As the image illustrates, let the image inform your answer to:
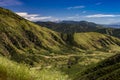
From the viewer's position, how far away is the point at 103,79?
14400 centimetres

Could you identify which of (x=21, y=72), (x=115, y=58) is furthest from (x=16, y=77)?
(x=115, y=58)

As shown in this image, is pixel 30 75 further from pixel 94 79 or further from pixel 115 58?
pixel 115 58

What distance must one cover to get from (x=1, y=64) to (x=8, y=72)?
100 cm

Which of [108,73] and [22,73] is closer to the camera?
[22,73]

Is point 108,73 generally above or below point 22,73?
below

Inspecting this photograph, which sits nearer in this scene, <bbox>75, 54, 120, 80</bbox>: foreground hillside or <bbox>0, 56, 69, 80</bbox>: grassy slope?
<bbox>0, 56, 69, 80</bbox>: grassy slope

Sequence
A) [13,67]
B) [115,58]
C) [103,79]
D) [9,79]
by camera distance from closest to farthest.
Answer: [9,79] < [13,67] < [103,79] < [115,58]

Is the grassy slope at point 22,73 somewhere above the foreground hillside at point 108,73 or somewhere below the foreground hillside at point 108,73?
above

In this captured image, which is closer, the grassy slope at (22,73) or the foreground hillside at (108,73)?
the grassy slope at (22,73)

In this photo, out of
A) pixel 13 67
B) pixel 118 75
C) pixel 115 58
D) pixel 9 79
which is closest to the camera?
pixel 9 79

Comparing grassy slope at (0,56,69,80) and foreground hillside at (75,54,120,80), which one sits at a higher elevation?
grassy slope at (0,56,69,80)

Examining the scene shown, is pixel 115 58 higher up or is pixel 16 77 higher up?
pixel 16 77

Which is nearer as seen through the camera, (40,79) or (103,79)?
(40,79)

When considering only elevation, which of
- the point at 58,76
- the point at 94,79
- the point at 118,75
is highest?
the point at 58,76
